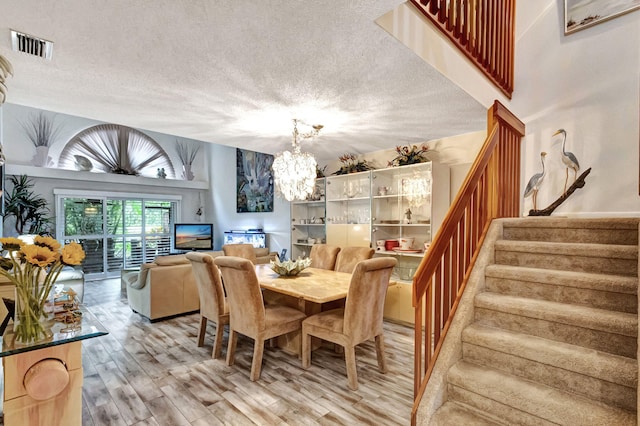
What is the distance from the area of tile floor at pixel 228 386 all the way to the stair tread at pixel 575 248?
53.7 inches

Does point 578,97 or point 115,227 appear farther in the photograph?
point 115,227

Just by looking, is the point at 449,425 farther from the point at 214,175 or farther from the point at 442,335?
the point at 214,175

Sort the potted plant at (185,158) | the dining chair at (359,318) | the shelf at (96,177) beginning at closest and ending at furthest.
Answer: the dining chair at (359,318) → the shelf at (96,177) → the potted plant at (185,158)

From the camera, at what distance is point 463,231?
2.20 meters

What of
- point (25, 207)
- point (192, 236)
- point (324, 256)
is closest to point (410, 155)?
point (324, 256)

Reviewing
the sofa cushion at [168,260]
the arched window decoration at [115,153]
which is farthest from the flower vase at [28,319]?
the arched window decoration at [115,153]

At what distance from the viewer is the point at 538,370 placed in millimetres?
1694

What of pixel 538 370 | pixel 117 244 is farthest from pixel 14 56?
pixel 117 244

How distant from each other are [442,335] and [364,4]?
6.51 feet

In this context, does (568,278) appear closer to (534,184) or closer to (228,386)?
(534,184)

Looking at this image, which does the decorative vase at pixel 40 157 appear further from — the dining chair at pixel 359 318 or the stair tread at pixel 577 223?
the stair tread at pixel 577 223

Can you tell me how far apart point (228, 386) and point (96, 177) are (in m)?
6.55

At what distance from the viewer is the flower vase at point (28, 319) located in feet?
4.82

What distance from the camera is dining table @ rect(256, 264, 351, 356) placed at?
2.70 metres
